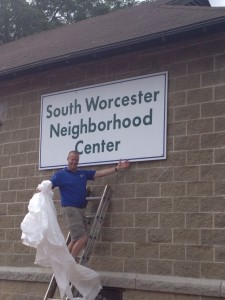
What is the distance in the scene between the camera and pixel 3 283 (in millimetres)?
10766

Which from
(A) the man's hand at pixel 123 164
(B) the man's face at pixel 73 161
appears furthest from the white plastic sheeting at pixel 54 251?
(A) the man's hand at pixel 123 164

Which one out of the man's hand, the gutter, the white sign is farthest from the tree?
the man's hand

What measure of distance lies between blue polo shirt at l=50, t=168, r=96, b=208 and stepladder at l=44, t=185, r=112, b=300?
0.84ft

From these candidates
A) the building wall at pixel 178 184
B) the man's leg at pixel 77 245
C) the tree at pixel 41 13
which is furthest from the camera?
the tree at pixel 41 13

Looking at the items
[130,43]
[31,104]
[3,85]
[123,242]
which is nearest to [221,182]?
[123,242]

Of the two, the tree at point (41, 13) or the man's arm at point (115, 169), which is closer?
the man's arm at point (115, 169)

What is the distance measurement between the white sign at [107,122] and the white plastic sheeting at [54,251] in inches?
53.4

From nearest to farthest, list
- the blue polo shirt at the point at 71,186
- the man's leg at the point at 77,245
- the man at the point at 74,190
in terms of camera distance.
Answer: the man's leg at the point at 77,245 < the man at the point at 74,190 < the blue polo shirt at the point at 71,186

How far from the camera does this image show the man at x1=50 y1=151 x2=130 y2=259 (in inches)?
361

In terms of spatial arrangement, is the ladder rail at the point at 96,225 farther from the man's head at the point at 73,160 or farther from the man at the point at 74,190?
the man's head at the point at 73,160

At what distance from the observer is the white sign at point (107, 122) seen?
921 cm

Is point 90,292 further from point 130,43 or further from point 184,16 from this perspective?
point 184,16

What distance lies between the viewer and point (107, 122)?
979cm

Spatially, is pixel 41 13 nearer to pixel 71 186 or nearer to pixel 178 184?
pixel 71 186
